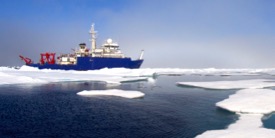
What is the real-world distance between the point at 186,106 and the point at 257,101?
13.3ft

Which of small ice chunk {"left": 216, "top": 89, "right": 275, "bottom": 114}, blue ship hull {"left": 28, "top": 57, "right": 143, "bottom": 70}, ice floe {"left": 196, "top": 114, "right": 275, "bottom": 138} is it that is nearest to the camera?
ice floe {"left": 196, "top": 114, "right": 275, "bottom": 138}

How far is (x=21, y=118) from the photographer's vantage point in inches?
538

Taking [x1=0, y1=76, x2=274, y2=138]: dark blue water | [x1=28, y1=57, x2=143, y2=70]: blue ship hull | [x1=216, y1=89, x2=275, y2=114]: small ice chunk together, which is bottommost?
[x1=0, y1=76, x2=274, y2=138]: dark blue water

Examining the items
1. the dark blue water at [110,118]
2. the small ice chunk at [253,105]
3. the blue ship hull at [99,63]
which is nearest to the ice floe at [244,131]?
the dark blue water at [110,118]

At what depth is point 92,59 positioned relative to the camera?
178 ft

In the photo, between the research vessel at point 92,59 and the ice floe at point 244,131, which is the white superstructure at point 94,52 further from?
the ice floe at point 244,131

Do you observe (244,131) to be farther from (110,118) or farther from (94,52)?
(94,52)

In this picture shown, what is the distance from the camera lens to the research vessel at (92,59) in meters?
54.4

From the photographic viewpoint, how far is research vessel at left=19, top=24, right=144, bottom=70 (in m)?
54.4

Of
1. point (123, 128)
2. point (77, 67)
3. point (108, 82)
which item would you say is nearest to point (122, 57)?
point (77, 67)

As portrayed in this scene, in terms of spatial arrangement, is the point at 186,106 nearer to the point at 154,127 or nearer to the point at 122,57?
the point at 154,127

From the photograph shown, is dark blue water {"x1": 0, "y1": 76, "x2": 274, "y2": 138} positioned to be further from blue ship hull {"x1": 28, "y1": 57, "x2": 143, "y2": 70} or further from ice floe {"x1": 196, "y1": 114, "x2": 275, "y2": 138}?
blue ship hull {"x1": 28, "y1": 57, "x2": 143, "y2": 70}

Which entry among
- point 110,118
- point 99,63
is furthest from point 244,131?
point 99,63

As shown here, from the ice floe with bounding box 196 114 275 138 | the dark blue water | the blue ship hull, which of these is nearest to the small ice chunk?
the dark blue water
